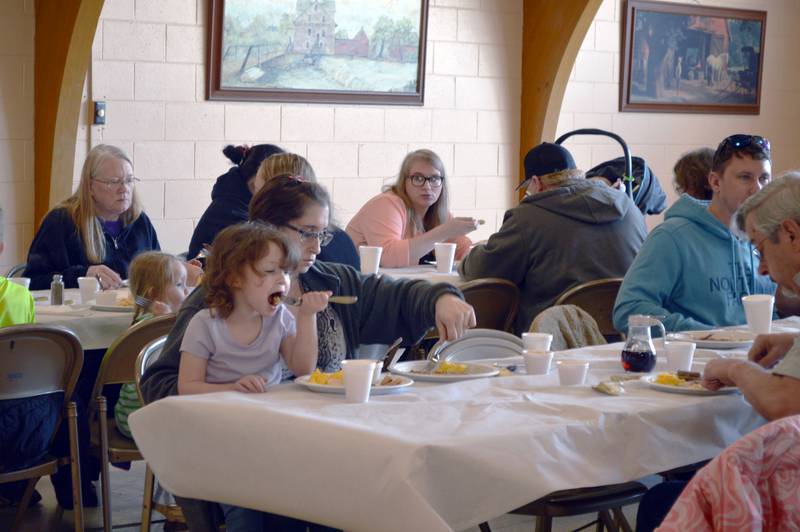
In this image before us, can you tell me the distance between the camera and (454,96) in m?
7.68

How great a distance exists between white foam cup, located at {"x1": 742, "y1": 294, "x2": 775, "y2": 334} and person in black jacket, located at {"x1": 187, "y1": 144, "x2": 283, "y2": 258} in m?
2.41

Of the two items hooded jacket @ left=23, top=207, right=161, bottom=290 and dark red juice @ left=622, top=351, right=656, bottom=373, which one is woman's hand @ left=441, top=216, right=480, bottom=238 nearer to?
hooded jacket @ left=23, top=207, right=161, bottom=290

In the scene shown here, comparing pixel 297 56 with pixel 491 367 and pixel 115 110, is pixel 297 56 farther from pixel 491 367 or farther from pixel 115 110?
pixel 491 367

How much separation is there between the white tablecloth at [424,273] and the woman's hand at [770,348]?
6.52 ft

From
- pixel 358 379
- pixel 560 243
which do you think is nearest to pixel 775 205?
pixel 358 379

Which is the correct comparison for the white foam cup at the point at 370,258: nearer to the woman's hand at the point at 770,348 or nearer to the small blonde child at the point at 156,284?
the small blonde child at the point at 156,284

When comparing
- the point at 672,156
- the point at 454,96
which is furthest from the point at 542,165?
the point at 672,156

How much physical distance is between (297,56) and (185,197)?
3.43ft

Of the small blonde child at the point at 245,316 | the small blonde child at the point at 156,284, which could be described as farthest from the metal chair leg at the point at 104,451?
the small blonde child at the point at 245,316

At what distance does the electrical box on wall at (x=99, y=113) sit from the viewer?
20.3ft

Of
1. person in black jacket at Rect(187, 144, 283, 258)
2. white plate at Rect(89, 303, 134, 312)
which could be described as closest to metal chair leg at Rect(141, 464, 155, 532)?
white plate at Rect(89, 303, 134, 312)

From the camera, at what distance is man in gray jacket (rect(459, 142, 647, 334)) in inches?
175

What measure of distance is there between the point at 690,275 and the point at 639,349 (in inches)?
41.4

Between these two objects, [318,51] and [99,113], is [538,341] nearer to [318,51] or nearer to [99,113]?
→ [99,113]
